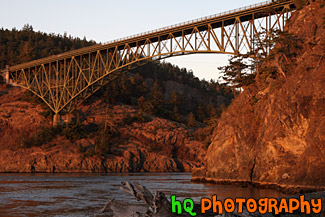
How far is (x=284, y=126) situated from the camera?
3725cm

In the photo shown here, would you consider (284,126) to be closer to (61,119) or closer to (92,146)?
(92,146)

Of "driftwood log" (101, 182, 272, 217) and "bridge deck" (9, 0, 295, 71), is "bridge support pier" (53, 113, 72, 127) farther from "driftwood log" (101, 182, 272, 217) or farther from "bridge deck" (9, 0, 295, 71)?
"driftwood log" (101, 182, 272, 217)

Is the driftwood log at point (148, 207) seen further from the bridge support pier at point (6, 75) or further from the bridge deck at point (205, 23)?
the bridge support pier at point (6, 75)

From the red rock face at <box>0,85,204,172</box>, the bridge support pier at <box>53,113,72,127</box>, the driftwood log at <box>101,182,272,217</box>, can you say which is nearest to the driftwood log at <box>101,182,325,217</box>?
the driftwood log at <box>101,182,272,217</box>

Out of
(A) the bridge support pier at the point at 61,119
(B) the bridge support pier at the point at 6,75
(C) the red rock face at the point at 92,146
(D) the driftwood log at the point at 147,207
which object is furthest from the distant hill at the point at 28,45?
(D) the driftwood log at the point at 147,207

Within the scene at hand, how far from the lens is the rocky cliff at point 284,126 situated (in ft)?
111

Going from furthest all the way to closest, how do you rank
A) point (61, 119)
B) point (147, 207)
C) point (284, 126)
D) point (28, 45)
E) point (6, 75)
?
point (28, 45) < point (6, 75) < point (61, 119) < point (284, 126) < point (147, 207)

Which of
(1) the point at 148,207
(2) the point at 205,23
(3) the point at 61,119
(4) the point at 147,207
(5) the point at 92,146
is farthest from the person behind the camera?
(3) the point at 61,119

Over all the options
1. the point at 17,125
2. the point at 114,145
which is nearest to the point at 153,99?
the point at 114,145

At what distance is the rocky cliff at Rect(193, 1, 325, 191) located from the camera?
33750 millimetres

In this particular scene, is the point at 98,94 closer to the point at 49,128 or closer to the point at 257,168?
the point at 49,128

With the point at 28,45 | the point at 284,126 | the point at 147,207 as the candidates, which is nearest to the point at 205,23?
the point at 284,126

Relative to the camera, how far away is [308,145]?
33500 mm

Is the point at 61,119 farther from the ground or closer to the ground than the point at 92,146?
farther from the ground
